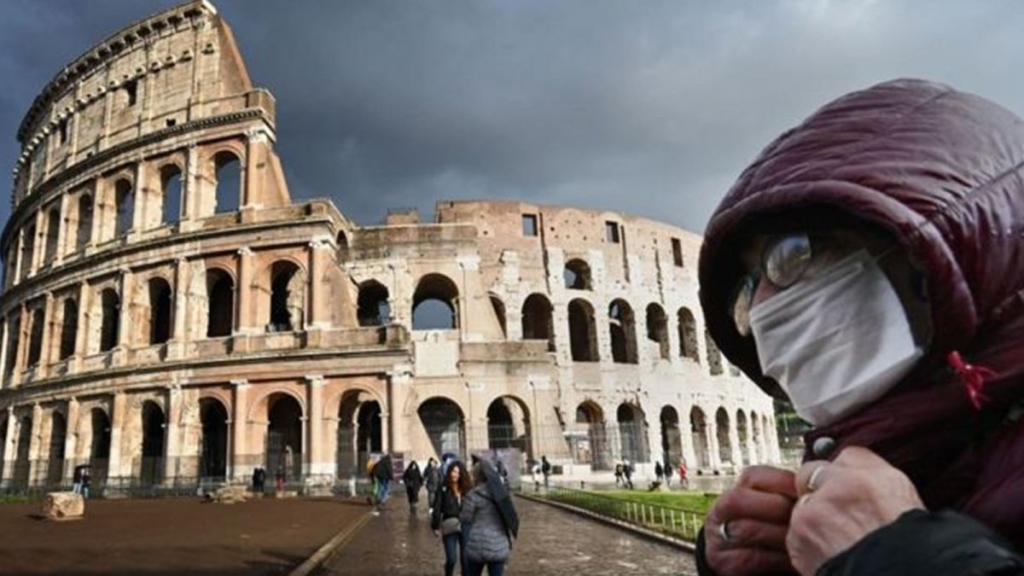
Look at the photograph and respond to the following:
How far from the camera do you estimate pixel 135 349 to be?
80.0 ft

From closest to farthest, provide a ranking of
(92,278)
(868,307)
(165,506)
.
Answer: (868,307)
(165,506)
(92,278)

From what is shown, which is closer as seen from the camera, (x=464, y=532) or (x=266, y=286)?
(x=464, y=532)

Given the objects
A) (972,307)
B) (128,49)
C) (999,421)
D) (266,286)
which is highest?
(128,49)

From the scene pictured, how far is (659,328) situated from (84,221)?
25.8m

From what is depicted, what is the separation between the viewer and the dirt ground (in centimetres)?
779

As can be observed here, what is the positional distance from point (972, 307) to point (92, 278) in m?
30.3

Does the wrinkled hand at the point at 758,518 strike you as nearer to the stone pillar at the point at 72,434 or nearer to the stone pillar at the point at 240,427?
the stone pillar at the point at 240,427

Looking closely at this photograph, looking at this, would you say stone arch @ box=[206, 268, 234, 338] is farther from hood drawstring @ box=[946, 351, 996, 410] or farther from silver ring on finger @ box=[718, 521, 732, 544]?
hood drawstring @ box=[946, 351, 996, 410]

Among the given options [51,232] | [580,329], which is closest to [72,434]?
[51,232]

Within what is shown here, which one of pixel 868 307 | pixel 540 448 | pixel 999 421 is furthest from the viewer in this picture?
pixel 540 448

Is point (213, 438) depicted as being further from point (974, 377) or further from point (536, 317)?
point (974, 377)

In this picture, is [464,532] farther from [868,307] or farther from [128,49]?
[128,49]

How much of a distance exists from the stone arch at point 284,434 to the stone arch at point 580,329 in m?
Answer: 11.8

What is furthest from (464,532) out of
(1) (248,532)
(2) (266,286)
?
(2) (266,286)
